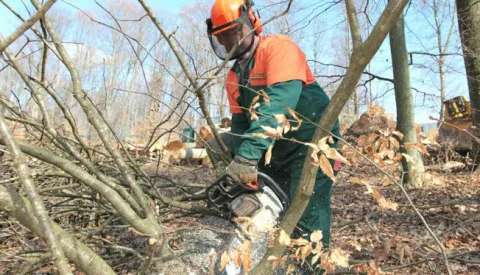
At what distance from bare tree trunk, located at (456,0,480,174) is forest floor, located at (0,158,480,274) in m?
1.25

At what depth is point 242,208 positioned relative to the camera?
2.10 metres

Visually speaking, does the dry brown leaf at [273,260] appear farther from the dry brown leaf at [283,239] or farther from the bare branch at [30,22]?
the bare branch at [30,22]

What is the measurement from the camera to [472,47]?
675cm

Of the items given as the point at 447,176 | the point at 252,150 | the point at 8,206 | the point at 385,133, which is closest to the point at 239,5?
the point at 252,150

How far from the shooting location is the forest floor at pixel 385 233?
238cm

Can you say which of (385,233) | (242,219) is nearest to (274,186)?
(242,219)

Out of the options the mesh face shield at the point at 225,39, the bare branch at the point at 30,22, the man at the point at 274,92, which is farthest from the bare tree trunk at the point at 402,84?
the bare branch at the point at 30,22

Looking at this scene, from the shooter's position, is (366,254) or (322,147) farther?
(366,254)

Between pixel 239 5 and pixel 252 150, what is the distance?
926 mm

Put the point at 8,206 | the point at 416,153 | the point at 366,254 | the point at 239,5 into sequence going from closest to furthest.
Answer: the point at 8,206
the point at 239,5
the point at 366,254
the point at 416,153

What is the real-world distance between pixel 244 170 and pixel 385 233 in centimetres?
294

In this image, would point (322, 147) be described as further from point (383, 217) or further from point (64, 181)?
point (383, 217)

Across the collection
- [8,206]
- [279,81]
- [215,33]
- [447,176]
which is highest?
[215,33]

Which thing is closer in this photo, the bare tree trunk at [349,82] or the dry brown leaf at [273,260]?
the bare tree trunk at [349,82]
